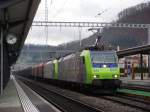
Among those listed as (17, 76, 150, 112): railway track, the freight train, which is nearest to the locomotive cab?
the freight train

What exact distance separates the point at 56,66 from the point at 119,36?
4303 cm

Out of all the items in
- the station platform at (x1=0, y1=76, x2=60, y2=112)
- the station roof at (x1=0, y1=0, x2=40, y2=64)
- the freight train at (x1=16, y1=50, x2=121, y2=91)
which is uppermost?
the station roof at (x1=0, y1=0, x2=40, y2=64)

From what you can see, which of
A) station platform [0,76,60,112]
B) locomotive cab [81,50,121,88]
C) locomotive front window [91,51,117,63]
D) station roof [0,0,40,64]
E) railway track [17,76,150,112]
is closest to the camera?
railway track [17,76,150,112]

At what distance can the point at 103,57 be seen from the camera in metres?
27.0

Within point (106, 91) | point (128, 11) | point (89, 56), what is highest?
point (128, 11)

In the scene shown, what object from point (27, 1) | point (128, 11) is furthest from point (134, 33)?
point (27, 1)

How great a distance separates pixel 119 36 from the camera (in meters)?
86.4

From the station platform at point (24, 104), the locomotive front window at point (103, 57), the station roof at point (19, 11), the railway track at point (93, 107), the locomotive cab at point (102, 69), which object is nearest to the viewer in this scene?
the railway track at point (93, 107)

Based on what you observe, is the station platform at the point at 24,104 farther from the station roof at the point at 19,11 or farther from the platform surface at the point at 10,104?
the station roof at the point at 19,11

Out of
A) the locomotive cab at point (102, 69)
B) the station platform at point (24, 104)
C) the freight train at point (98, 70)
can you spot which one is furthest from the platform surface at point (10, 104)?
the locomotive cab at point (102, 69)

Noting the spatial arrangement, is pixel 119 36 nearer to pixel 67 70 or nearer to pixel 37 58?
pixel 37 58

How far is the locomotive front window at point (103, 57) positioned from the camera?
2673 cm

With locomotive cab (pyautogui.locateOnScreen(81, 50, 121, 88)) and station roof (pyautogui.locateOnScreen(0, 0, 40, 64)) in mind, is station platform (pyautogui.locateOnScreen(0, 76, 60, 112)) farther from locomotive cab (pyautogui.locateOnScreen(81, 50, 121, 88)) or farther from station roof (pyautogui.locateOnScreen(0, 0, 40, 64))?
station roof (pyautogui.locateOnScreen(0, 0, 40, 64))

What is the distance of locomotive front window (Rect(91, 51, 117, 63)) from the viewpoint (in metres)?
26.7
